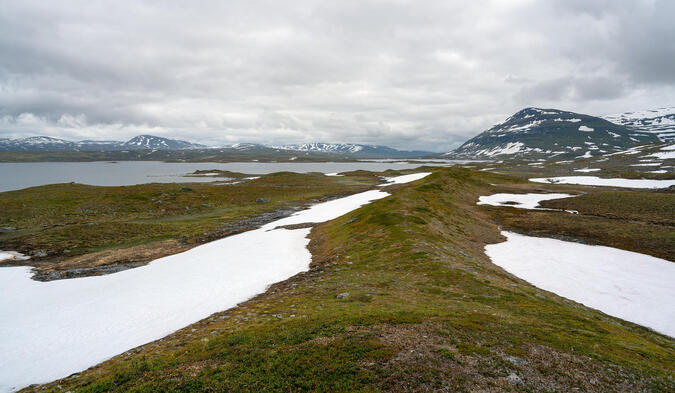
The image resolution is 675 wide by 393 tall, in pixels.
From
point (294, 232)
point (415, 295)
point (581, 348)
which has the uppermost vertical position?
point (581, 348)

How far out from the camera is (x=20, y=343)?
17734 mm

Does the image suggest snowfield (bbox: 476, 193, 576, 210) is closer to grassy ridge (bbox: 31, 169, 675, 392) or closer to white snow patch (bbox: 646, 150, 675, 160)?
grassy ridge (bbox: 31, 169, 675, 392)

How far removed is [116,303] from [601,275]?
43217 mm

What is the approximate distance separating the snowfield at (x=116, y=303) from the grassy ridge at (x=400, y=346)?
2.80 metres

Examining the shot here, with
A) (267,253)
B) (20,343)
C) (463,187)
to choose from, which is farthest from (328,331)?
(463,187)

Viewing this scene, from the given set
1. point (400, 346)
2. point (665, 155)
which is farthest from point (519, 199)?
point (665, 155)

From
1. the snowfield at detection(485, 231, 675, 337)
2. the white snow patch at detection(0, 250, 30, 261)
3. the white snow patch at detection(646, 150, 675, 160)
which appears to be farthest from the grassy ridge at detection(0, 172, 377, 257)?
the white snow patch at detection(646, 150, 675, 160)

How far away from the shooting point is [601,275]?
93.0 ft

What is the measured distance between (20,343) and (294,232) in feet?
107

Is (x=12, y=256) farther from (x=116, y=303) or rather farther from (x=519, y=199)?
(x=519, y=199)

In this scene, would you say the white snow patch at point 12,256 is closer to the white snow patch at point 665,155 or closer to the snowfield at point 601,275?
the snowfield at point 601,275

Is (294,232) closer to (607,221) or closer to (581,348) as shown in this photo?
(581,348)

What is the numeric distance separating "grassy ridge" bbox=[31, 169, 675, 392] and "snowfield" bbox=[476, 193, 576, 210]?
166ft

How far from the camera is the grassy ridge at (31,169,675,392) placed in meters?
10.1
